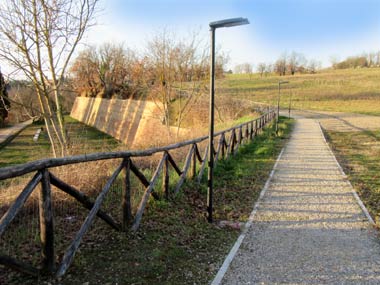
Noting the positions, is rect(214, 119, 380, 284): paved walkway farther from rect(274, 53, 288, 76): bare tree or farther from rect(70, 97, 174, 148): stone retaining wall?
rect(274, 53, 288, 76): bare tree

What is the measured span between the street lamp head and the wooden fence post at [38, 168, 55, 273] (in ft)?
10.2

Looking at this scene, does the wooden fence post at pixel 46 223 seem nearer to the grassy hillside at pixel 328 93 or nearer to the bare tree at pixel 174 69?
the bare tree at pixel 174 69

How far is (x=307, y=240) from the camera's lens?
4680 millimetres

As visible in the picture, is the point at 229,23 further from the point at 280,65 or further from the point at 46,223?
the point at 280,65

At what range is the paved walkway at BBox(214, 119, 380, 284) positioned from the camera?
3689 millimetres

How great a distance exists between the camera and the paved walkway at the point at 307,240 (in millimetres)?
3689

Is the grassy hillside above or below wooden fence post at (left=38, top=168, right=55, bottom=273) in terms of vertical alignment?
above

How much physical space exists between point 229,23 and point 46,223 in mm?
3559

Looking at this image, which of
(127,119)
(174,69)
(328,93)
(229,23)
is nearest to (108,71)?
(127,119)

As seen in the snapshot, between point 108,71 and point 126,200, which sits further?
point 108,71

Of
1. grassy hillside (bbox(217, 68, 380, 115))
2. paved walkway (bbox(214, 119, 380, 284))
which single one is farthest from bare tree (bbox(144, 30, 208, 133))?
grassy hillside (bbox(217, 68, 380, 115))

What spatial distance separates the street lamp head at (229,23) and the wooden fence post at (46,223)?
311 cm

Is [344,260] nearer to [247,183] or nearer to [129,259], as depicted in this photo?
[129,259]

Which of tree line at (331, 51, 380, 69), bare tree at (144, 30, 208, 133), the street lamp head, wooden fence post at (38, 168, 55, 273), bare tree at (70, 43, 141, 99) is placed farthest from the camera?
tree line at (331, 51, 380, 69)
